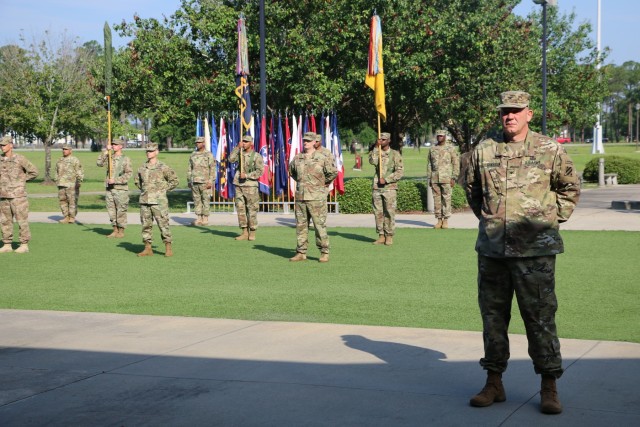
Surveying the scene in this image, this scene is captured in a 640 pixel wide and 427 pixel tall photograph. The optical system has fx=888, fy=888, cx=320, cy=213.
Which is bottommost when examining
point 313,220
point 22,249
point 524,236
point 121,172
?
point 22,249

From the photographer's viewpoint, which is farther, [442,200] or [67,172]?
[67,172]

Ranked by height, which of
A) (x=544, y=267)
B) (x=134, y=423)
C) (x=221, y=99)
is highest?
(x=221, y=99)

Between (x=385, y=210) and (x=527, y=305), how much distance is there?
1070cm

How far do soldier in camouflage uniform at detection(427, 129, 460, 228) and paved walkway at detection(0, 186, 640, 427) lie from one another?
37.1 feet

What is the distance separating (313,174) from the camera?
46.3 feet

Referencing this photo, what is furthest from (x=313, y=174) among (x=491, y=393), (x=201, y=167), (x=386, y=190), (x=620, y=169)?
(x=620, y=169)

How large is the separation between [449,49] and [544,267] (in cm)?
2269

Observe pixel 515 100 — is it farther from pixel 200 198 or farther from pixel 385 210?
pixel 200 198

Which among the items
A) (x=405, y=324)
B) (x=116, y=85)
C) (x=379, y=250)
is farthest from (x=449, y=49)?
(x=405, y=324)

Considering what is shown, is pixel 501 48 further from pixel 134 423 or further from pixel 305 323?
pixel 134 423

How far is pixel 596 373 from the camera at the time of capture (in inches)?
260

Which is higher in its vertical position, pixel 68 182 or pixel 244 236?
pixel 68 182

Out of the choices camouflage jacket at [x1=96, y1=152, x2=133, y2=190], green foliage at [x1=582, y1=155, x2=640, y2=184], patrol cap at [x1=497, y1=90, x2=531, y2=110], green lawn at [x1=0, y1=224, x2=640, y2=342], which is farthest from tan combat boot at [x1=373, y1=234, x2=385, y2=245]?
green foliage at [x1=582, y1=155, x2=640, y2=184]

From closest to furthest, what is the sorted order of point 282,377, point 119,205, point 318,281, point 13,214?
1. point 282,377
2. point 318,281
3. point 13,214
4. point 119,205
